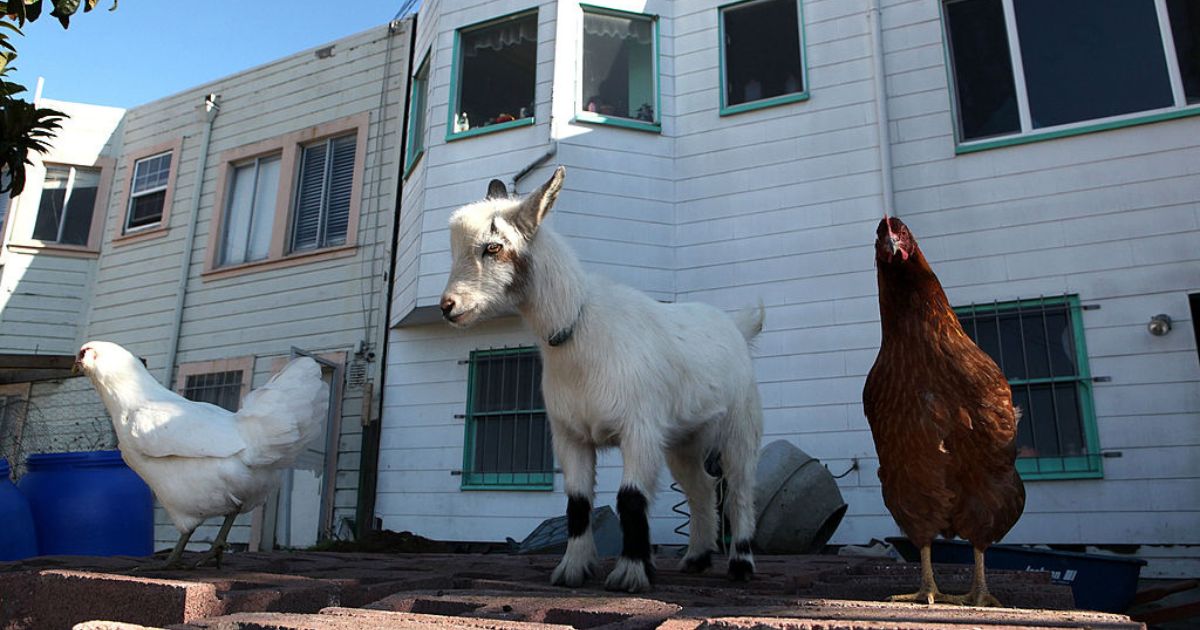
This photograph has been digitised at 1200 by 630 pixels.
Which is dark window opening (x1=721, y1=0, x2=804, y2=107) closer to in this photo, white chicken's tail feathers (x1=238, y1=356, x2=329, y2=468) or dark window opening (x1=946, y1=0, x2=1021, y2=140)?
dark window opening (x1=946, y1=0, x2=1021, y2=140)

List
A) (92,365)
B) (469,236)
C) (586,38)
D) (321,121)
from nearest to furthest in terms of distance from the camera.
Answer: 1. (469,236)
2. (92,365)
3. (586,38)
4. (321,121)

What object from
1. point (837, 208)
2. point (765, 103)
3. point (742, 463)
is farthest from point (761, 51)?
point (742, 463)

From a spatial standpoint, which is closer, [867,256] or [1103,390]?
[1103,390]

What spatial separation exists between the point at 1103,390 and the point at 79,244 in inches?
572

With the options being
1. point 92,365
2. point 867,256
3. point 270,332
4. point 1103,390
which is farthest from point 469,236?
point 270,332

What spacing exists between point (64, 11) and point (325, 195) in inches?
300

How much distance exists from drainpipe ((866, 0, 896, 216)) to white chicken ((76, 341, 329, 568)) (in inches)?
226

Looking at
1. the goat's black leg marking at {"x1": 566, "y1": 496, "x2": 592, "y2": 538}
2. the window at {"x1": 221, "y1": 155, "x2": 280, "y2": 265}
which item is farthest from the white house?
the goat's black leg marking at {"x1": 566, "y1": 496, "x2": 592, "y2": 538}

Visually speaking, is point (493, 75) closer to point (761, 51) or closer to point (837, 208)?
point (761, 51)

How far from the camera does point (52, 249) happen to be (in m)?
13.0

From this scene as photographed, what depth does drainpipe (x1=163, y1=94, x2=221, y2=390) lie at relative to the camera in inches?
463

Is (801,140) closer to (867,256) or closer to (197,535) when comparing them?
(867,256)

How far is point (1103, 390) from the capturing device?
683 centimetres

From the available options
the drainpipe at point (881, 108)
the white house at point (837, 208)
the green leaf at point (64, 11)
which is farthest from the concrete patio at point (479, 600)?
the drainpipe at point (881, 108)
